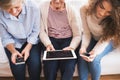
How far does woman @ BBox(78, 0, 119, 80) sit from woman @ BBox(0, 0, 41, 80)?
0.34 meters

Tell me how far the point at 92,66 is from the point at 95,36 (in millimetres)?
257

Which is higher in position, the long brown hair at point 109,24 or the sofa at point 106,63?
the long brown hair at point 109,24

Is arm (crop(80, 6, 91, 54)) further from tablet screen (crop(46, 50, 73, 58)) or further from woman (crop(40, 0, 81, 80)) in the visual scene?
tablet screen (crop(46, 50, 73, 58))

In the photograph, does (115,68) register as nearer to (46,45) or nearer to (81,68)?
(81,68)

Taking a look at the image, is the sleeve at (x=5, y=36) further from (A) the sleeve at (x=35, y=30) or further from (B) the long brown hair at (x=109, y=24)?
(B) the long brown hair at (x=109, y=24)

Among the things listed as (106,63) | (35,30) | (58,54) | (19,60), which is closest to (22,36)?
(35,30)

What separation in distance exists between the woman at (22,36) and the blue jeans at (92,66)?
0.31 meters

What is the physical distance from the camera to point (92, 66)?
1.32m

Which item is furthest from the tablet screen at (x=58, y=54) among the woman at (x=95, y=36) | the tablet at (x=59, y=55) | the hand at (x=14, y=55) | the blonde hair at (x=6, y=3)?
the blonde hair at (x=6, y=3)

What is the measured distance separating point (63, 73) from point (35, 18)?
45cm

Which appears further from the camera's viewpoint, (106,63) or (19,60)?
(106,63)

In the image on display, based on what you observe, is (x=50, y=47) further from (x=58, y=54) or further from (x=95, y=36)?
(x=95, y=36)

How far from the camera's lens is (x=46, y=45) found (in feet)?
4.57

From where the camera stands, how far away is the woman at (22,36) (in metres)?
1.31
